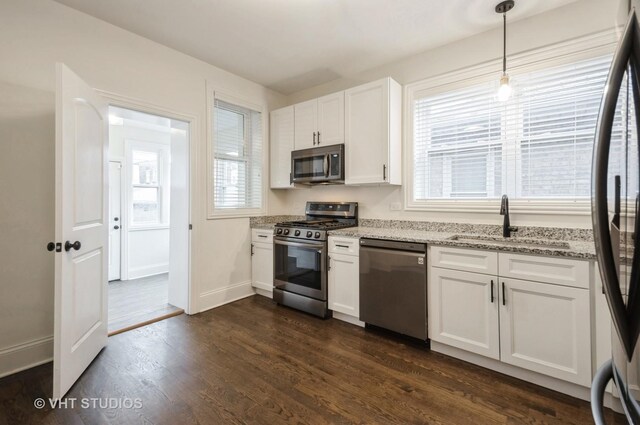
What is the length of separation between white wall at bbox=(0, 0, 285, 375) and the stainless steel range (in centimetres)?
→ 78

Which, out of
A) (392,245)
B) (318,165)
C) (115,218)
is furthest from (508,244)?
(115,218)

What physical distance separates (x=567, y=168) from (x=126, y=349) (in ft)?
12.4

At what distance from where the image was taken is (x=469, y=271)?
7.07ft

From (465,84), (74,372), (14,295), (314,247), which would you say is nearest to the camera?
(74,372)

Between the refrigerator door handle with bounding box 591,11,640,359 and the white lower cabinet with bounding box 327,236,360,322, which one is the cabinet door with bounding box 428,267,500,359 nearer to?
the white lower cabinet with bounding box 327,236,360,322

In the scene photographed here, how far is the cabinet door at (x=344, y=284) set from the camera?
2777mm

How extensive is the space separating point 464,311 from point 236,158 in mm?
2915

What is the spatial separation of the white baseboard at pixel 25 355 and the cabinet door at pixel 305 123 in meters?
2.91

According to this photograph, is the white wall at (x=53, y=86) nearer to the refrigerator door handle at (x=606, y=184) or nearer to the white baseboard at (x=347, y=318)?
the white baseboard at (x=347, y=318)

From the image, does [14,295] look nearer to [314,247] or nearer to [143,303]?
[143,303]

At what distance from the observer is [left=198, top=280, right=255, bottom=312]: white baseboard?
325cm

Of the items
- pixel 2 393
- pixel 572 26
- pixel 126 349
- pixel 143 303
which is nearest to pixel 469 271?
pixel 572 26

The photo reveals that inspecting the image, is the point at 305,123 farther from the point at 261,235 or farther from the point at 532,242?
the point at 532,242

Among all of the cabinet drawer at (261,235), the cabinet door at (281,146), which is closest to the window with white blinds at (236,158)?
the cabinet door at (281,146)
